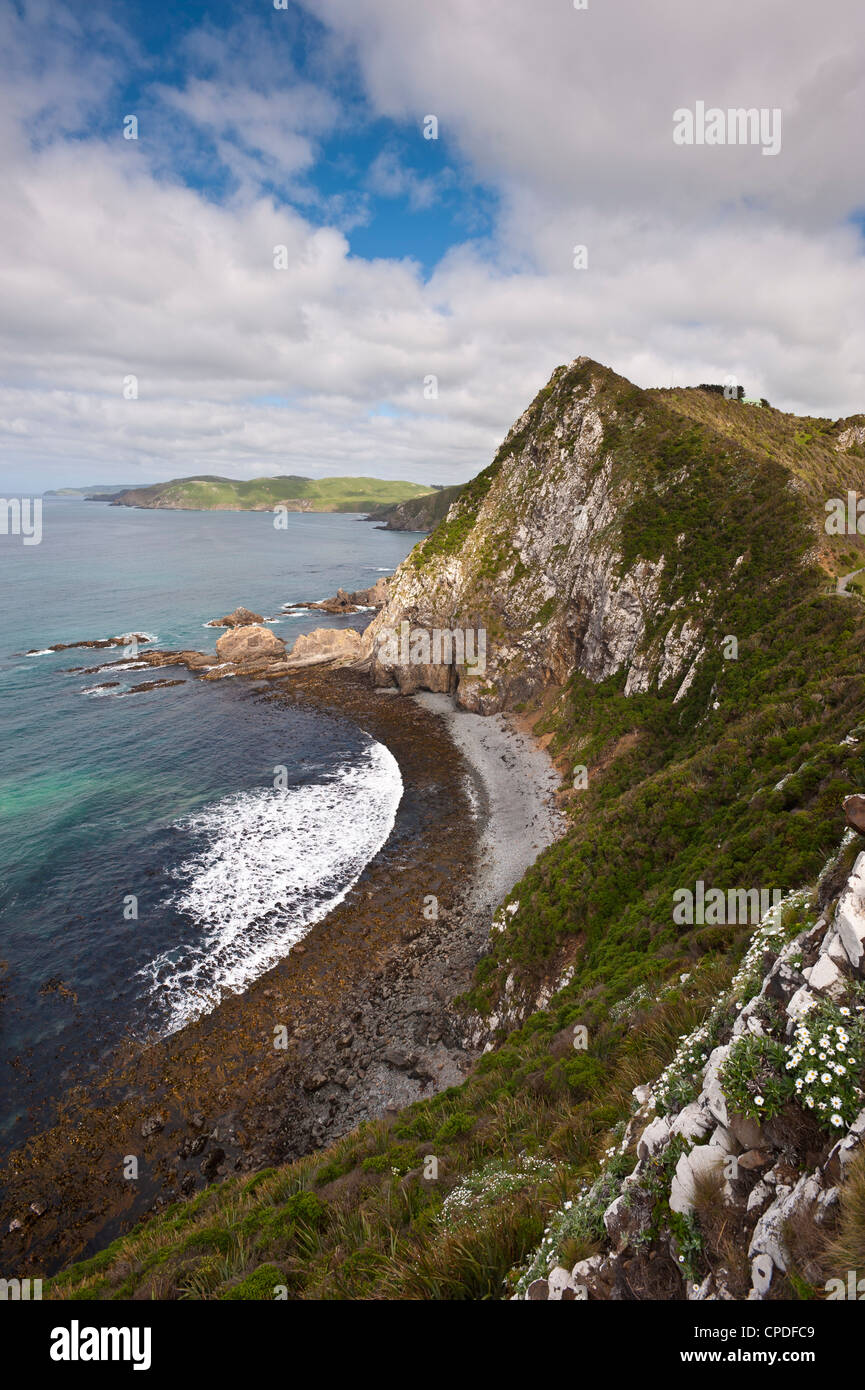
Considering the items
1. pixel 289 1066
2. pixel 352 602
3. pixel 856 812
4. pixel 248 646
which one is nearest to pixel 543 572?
pixel 248 646

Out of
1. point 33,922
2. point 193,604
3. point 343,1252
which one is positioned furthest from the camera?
point 193,604

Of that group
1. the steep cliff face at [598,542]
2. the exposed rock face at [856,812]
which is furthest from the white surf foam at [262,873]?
the exposed rock face at [856,812]

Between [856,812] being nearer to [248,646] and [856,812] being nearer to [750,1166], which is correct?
[750,1166]

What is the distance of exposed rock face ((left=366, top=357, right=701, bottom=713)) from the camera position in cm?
4269

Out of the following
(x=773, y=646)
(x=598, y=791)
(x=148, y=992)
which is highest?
(x=773, y=646)

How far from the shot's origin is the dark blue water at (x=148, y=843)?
23.7m

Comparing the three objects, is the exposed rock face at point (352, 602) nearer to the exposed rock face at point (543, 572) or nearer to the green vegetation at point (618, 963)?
the exposed rock face at point (543, 572)

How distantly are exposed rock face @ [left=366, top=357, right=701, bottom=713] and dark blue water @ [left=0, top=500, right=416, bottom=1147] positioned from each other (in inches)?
619

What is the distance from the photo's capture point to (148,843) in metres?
34.0

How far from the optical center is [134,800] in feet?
127

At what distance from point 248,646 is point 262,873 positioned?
140ft
